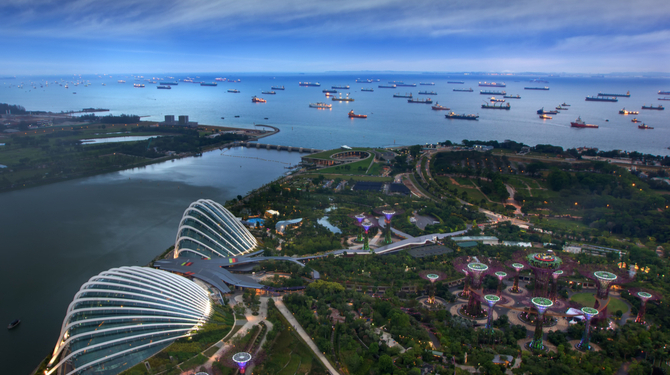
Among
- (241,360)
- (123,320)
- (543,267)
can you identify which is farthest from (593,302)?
(123,320)

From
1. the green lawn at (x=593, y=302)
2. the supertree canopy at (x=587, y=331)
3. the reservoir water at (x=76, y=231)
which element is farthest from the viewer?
the green lawn at (x=593, y=302)

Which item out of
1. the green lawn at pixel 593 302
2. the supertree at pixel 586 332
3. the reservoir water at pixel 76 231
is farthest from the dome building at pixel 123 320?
the green lawn at pixel 593 302

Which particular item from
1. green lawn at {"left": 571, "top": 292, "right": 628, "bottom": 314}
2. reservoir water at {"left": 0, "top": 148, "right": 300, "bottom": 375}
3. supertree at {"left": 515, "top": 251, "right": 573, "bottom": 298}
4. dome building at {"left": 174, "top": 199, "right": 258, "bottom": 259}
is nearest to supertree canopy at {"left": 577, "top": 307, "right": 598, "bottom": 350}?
supertree at {"left": 515, "top": 251, "right": 573, "bottom": 298}

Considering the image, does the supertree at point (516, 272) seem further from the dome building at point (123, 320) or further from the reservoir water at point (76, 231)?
the reservoir water at point (76, 231)

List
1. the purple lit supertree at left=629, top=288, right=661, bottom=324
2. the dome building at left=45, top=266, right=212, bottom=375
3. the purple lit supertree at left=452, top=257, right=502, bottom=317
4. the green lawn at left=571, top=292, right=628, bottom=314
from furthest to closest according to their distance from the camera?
the green lawn at left=571, top=292, right=628, bottom=314, the purple lit supertree at left=452, top=257, right=502, bottom=317, the purple lit supertree at left=629, top=288, right=661, bottom=324, the dome building at left=45, top=266, right=212, bottom=375

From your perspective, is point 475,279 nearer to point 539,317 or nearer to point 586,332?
point 539,317

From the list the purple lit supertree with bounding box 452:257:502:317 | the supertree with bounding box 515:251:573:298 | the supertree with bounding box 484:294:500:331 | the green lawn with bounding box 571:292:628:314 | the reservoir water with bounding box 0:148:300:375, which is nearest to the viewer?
the supertree with bounding box 484:294:500:331

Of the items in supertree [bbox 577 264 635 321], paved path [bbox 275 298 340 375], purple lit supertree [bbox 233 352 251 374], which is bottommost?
paved path [bbox 275 298 340 375]

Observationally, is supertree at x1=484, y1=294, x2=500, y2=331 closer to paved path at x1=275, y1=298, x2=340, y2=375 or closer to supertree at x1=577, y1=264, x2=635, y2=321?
supertree at x1=577, y1=264, x2=635, y2=321
